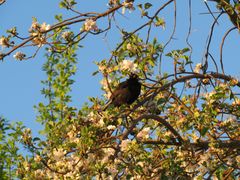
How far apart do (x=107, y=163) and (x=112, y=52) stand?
1.69 m

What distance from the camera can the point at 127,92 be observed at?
683cm

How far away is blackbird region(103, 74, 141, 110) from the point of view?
22.0ft

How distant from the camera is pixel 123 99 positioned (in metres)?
7.02

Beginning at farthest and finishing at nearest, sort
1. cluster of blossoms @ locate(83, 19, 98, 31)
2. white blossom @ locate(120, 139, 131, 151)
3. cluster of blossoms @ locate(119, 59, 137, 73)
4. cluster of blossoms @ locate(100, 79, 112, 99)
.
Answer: cluster of blossoms @ locate(100, 79, 112, 99), cluster of blossoms @ locate(83, 19, 98, 31), cluster of blossoms @ locate(119, 59, 137, 73), white blossom @ locate(120, 139, 131, 151)

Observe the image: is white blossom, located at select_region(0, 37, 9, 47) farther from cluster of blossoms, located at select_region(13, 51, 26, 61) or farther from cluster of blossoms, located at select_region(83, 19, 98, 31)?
cluster of blossoms, located at select_region(83, 19, 98, 31)

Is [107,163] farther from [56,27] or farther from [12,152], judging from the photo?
[12,152]

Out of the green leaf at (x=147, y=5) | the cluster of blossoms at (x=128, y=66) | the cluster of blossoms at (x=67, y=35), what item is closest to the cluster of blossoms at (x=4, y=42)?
the cluster of blossoms at (x=67, y=35)

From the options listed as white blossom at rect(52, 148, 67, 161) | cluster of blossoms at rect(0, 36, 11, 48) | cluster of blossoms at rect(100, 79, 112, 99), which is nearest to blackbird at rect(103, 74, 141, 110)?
cluster of blossoms at rect(100, 79, 112, 99)

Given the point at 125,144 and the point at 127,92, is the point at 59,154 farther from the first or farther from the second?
the point at 127,92

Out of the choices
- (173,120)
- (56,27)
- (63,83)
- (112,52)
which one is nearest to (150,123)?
(173,120)

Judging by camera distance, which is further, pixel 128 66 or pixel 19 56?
pixel 19 56

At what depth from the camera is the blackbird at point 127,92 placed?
672 cm

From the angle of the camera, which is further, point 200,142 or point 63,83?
point 63,83

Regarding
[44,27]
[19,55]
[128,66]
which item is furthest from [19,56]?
[128,66]
